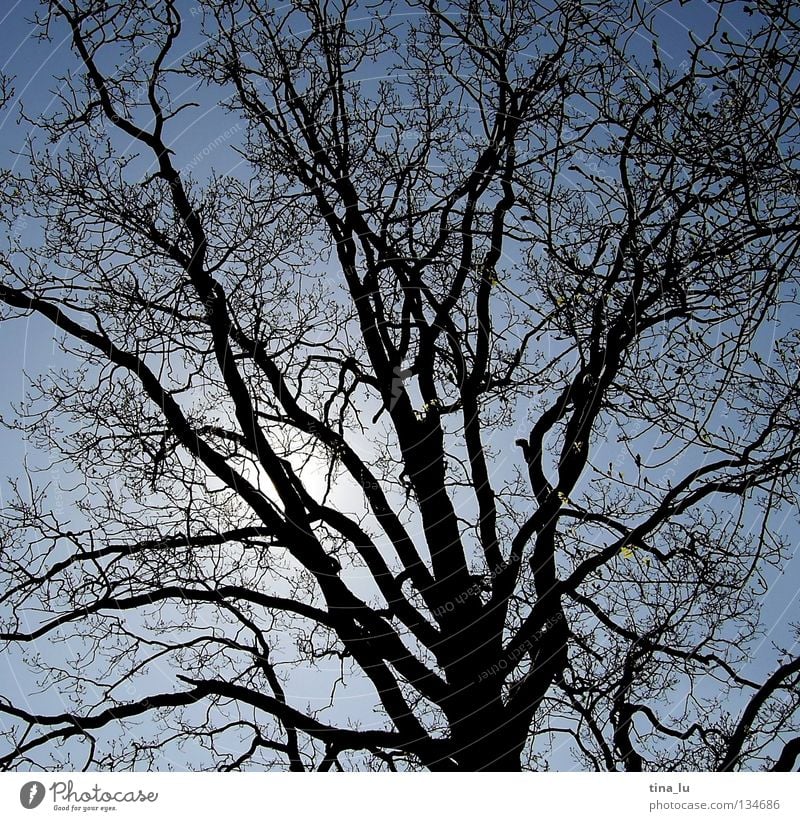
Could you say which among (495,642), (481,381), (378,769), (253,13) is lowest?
(378,769)

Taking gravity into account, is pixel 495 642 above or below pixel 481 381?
below

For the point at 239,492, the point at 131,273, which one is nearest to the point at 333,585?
the point at 239,492

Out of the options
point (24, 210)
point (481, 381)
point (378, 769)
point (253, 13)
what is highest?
point (253, 13)

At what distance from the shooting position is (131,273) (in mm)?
8039

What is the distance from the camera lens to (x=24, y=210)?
8000mm

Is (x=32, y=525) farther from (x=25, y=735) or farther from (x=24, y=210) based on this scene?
(x=24, y=210)

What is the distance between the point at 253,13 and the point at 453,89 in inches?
85.9

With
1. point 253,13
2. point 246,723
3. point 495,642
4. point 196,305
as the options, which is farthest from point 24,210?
point 495,642

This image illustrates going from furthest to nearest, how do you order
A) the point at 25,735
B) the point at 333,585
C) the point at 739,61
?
the point at 333,585 → the point at 25,735 → the point at 739,61

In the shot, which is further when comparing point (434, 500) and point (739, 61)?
point (434, 500)

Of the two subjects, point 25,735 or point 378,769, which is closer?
point 25,735

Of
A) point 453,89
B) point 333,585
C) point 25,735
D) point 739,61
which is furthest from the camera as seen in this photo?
point 453,89

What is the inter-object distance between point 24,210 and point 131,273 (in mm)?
1210

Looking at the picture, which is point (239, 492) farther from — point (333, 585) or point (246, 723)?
point (246, 723)
